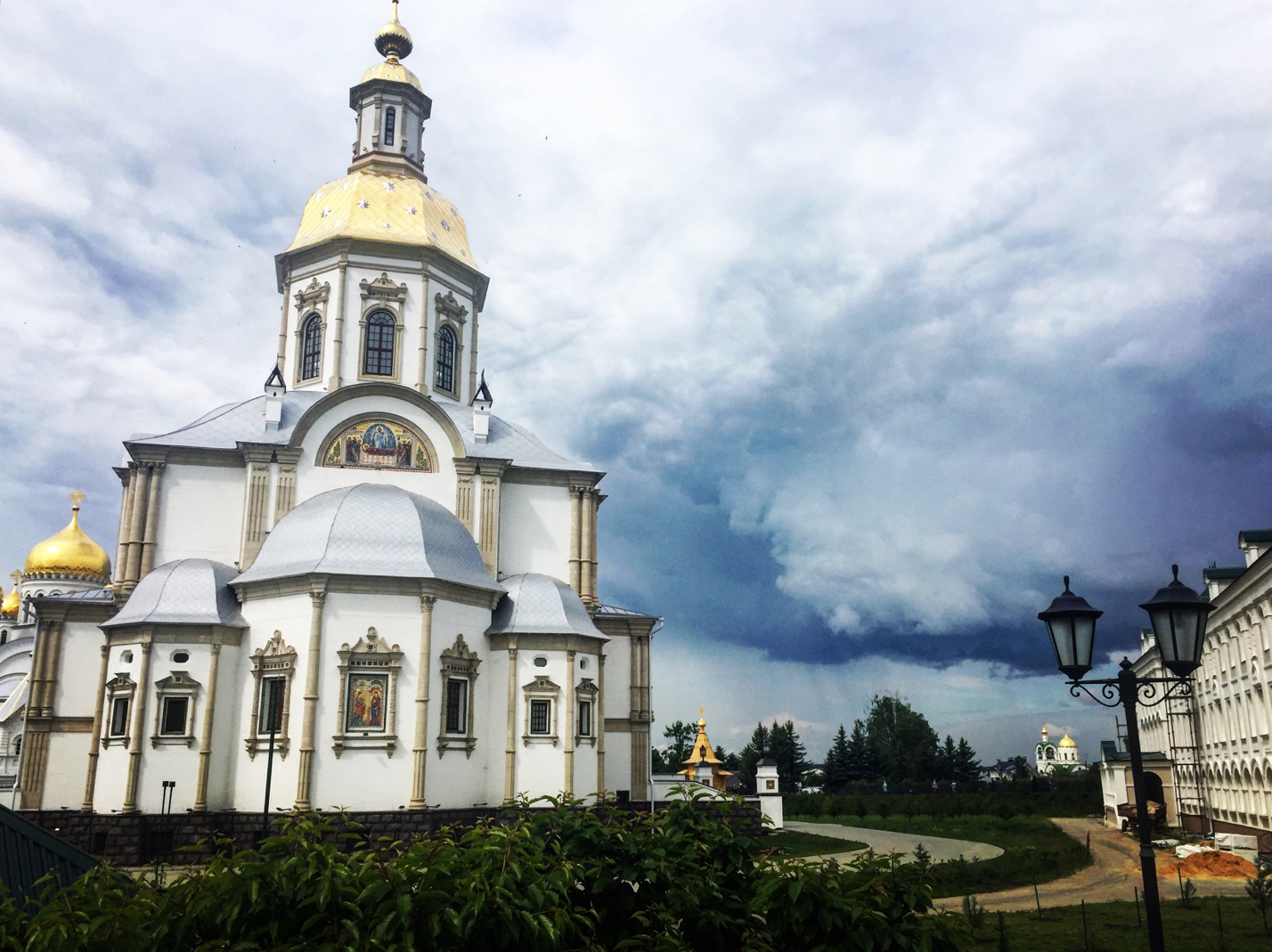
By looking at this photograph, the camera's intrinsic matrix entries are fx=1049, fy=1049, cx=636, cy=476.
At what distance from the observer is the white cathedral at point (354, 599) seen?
24.6m

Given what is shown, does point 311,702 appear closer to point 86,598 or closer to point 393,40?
point 86,598

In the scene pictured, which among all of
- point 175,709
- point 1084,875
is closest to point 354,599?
point 175,709

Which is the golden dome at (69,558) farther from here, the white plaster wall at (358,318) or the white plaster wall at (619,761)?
the white plaster wall at (619,761)

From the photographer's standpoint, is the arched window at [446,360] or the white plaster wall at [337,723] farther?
the arched window at [446,360]

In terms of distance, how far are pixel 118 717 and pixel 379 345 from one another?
13017mm

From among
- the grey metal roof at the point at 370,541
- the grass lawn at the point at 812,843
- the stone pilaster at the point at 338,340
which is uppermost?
the stone pilaster at the point at 338,340

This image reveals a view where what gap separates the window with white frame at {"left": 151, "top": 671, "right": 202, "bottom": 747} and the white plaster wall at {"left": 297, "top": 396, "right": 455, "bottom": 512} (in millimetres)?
5904

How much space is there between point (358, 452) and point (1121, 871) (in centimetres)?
2242

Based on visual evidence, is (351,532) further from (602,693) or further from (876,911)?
(876,911)

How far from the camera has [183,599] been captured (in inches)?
1014

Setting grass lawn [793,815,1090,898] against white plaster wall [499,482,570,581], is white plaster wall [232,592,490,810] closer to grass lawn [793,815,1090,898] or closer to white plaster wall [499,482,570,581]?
white plaster wall [499,482,570,581]

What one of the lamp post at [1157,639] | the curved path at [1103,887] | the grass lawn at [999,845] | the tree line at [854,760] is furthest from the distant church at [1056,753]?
the lamp post at [1157,639]

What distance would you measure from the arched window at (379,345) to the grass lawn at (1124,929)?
22.6m

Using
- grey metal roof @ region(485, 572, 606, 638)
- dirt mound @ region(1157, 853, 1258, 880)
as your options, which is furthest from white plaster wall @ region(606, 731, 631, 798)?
dirt mound @ region(1157, 853, 1258, 880)
